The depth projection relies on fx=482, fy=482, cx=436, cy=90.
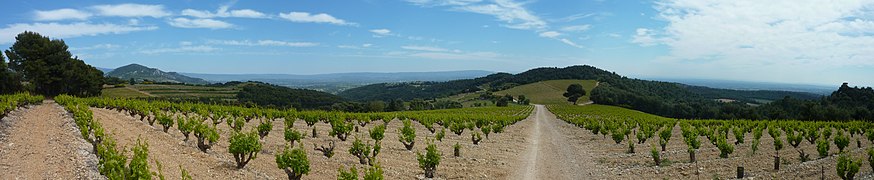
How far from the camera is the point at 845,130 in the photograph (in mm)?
43094

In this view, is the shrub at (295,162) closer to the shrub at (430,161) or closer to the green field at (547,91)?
the shrub at (430,161)

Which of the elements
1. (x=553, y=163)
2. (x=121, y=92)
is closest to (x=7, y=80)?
(x=121, y=92)

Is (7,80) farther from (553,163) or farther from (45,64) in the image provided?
(553,163)

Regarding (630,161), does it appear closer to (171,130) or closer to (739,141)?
(739,141)

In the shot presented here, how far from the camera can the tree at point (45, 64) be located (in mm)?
54625

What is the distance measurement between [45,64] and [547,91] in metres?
152

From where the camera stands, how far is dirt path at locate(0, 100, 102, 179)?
11383mm

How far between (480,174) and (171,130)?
15753 mm

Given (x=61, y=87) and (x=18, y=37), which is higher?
(x=18, y=37)

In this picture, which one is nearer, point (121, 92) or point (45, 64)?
point (45, 64)

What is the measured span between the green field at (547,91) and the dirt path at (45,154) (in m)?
144

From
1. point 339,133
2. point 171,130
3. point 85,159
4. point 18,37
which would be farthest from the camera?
point 18,37

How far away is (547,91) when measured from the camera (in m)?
180

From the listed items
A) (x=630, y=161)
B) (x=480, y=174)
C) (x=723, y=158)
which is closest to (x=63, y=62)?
(x=480, y=174)
